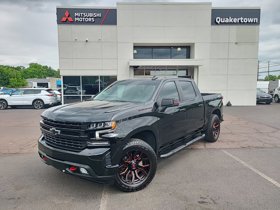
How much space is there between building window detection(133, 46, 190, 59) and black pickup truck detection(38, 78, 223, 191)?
1409cm

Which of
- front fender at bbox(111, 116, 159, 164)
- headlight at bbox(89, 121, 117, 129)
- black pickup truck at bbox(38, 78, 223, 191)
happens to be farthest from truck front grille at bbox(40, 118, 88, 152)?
front fender at bbox(111, 116, 159, 164)

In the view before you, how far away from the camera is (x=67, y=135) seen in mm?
3055

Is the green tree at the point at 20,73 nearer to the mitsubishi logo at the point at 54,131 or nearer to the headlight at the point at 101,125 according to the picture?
the mitsubishi logo at the point at 54,131

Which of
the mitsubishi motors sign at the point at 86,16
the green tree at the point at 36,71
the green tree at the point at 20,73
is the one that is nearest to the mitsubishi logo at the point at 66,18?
the mitsubishi motors sign at the point at 86,16

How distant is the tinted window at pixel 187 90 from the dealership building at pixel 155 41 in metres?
11.0

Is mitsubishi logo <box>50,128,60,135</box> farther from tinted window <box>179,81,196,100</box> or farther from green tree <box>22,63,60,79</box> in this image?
green tree <box>22,63,60,79</box>

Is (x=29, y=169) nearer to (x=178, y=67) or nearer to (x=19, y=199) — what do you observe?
(x=19, y=199)

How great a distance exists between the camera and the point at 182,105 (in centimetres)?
448

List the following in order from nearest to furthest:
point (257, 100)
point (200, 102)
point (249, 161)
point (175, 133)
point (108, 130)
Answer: point (108, 130)
point (175, 133)
point (249, 161)
point (200, 102)
point (257, 100)

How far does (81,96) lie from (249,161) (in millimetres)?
14330

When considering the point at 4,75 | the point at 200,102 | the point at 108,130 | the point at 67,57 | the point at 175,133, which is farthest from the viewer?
the point at 4,75

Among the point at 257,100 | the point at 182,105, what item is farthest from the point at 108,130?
the point at 257,100

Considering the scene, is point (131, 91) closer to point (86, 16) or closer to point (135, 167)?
point (135, 167)

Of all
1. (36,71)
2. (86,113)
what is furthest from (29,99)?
(36,71)
